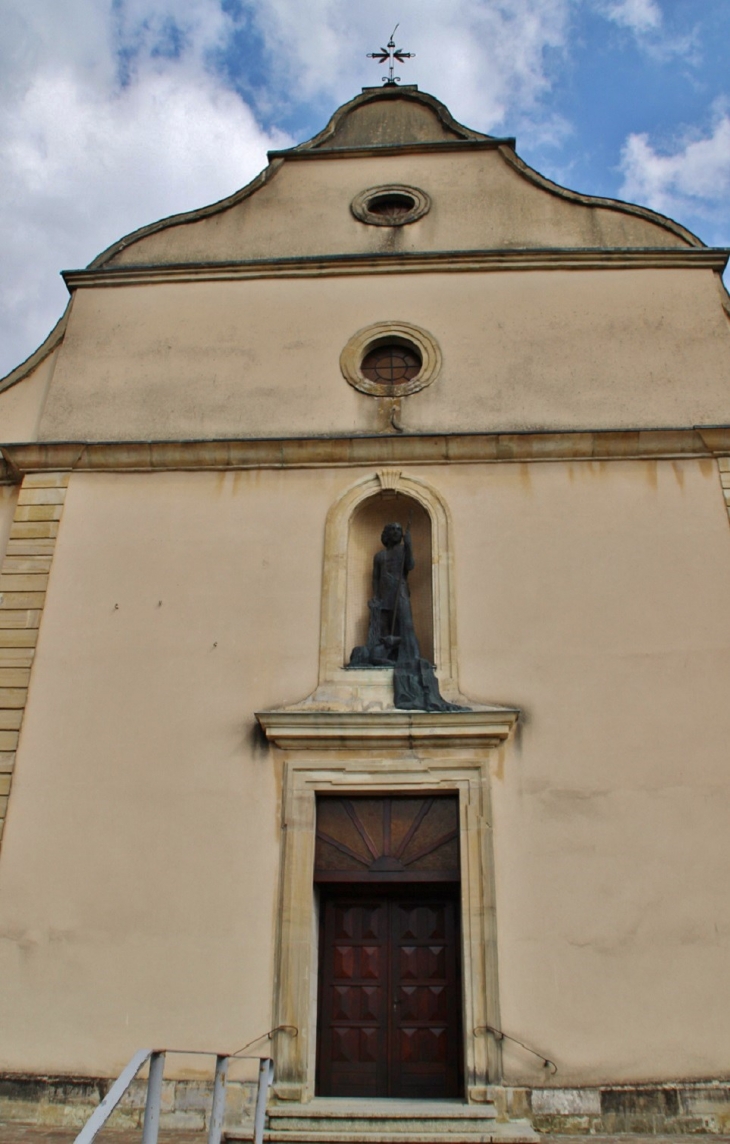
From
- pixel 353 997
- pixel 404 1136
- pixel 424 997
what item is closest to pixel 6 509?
pixel 353 997

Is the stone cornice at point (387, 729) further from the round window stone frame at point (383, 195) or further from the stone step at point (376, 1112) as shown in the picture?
the round window stone frame at point (383, 195)

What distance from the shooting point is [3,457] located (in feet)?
31.3

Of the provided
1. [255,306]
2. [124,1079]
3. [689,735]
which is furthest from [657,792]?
[255,306]

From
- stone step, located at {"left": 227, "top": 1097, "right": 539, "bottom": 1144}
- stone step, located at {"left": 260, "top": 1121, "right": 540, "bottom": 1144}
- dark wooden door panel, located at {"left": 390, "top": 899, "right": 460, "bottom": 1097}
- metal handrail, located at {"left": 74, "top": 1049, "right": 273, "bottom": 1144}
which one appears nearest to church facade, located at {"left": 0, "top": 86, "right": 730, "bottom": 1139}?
dark wooden door panel, located at {"left": 390, "top": 899, "right": 460, "bottom": 1097}

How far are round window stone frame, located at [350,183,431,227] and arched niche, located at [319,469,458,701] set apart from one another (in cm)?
318

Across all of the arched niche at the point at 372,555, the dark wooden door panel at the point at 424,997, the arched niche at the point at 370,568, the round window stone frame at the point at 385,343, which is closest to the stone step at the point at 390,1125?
the dark wooden door panel at the point at 424,997

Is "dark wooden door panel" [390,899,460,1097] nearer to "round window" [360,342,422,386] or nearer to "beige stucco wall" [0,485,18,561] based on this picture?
"beige stucco wall" [0,485,18,561]

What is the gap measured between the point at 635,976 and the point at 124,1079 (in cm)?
416

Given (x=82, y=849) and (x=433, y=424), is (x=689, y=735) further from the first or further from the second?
(x=82, y=849)

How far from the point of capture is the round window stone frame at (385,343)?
378 inches

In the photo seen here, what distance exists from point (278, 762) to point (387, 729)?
0.90 meters

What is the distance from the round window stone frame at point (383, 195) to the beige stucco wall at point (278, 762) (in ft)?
10.4

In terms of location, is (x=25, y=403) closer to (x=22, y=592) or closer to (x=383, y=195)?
(x=22, y=592)

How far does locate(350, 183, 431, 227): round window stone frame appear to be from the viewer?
10.7 m
